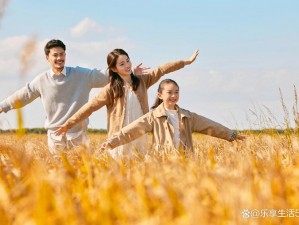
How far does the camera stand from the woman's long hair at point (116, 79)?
6117 mm

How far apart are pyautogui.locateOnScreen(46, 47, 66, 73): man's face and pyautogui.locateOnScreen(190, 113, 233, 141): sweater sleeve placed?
86.8 inches

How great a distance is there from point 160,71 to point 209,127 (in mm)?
1080

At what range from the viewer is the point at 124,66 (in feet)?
19.9

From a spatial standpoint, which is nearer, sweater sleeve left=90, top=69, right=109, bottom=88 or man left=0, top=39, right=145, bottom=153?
man left=0, top=39, right=145, bottom=153

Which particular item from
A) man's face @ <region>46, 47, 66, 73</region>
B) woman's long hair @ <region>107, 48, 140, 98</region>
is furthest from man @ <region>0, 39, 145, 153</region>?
woman's long hair @ <region>107, 48, 140, 98</region>

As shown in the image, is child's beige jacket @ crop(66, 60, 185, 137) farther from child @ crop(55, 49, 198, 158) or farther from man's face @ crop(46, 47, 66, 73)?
man's face @ crop(46, 47, 66, 73)

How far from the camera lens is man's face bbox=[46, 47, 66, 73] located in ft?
22.7

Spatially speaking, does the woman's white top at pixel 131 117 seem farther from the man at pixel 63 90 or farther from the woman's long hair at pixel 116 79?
the man at pixel 63 90

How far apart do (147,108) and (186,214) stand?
4439 millimetres

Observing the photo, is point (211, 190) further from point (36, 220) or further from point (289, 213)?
point (36, 220)

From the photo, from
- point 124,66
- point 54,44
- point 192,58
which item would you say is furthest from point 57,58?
point 192,58

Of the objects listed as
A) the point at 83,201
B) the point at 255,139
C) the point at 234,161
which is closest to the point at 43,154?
the point at 234,161

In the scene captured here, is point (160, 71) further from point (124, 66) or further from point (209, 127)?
point (209, 127)

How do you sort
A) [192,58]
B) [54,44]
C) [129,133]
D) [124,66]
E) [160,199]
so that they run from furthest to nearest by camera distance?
[54,44], [192,58], [124,66], [129,133], [160,199]
